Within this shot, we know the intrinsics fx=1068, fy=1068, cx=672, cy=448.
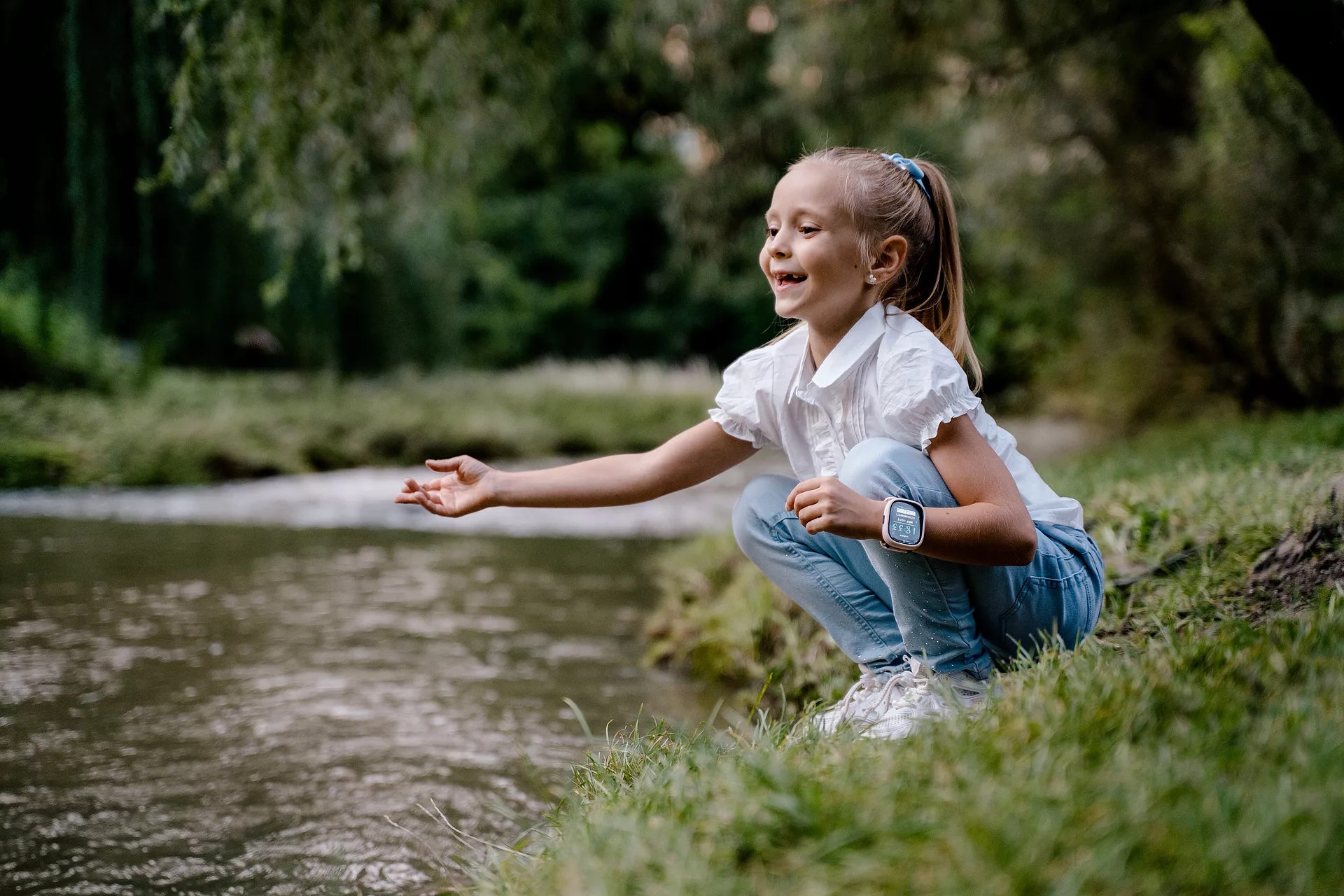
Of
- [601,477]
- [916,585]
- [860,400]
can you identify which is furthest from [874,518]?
[601,477]

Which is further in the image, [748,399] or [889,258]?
[748,399]

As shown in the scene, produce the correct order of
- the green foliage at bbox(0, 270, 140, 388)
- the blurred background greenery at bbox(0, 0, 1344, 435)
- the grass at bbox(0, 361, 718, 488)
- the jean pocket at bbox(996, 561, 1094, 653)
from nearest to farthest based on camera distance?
1. the jean pocket at bbox(996, 561, 1094, 653)
2. the blurred background greenery at bbox(0, 0, 1344, 435)
3. the grass at bbox(0, 361, 718, 488)
4. the green foliage at bbox(0, 270, 140, 388)

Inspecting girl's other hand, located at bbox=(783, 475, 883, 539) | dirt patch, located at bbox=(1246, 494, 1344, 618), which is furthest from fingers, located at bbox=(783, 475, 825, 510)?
dirt patch, located at bbox=(1246, 494, 1344, 618)

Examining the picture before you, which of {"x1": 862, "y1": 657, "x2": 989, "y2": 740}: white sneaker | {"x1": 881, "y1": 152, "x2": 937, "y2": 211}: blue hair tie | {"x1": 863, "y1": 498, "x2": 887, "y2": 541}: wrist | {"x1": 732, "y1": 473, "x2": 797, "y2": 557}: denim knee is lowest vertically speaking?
{"x1": 862, "y1": 657, "x2": 989, "y2": 740}: white sneaker

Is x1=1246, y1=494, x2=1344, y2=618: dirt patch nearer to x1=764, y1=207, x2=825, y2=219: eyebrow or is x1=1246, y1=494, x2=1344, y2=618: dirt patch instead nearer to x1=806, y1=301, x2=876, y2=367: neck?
x1=806, y1=301, x2=876, y2=367: neck

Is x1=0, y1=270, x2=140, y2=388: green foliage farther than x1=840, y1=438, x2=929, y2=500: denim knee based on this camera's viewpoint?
Yes

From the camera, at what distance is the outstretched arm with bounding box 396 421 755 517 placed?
225cm

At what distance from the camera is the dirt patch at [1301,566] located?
220 cm

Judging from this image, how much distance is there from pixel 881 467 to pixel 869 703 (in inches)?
18.9

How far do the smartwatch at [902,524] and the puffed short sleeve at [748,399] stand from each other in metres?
0.54

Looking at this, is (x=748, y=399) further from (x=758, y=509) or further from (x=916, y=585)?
(x=916, y=585)

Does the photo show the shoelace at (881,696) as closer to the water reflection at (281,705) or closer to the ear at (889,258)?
the water reflection at (281,705)

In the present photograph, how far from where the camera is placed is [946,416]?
1.87 metres

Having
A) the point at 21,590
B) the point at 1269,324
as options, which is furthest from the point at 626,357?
the point at 21,590
